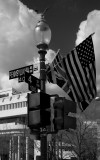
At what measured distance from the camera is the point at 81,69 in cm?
1359

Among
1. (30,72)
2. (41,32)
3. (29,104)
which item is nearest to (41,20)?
(41,32)

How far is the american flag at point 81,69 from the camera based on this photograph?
521 inches

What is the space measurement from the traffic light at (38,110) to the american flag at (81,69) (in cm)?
417

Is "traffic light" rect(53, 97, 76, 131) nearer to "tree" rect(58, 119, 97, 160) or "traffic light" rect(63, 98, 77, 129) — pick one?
"traffic light" rect(63, 98, 77, 129)

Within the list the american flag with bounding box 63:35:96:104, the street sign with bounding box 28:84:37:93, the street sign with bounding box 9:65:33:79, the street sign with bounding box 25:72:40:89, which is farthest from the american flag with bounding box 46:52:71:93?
the street sign with bounding box 28:84:37:93

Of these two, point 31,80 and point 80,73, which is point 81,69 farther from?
point 31,80

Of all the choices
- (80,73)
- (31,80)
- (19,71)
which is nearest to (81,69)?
(80,73)

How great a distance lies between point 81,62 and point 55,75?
2042 millimetres

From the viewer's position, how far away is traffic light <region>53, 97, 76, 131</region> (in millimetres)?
8727

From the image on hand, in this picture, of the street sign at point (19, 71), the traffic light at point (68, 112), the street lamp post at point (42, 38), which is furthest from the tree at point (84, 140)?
the traffic light at point (68, 112)

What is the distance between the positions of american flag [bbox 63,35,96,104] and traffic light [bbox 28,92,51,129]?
13.7ft

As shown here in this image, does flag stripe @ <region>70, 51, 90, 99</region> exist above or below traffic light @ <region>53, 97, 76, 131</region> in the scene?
above

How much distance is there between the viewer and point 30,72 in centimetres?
995

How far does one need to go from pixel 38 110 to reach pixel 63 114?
1.98ft
